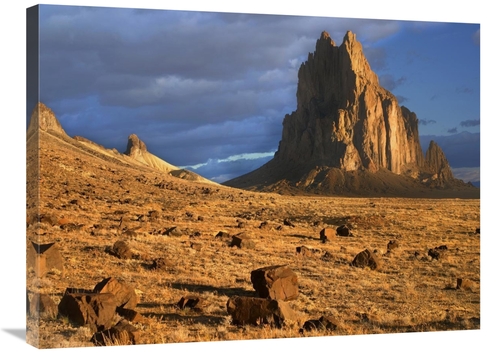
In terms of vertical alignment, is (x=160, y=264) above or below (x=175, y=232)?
below

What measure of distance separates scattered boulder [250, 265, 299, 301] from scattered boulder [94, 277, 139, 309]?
3.06 m

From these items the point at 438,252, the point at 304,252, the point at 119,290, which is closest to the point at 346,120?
the point at 304,252

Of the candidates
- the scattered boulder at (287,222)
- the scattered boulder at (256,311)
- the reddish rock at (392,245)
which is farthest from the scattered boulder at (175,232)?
the reddish rock at (392,245)

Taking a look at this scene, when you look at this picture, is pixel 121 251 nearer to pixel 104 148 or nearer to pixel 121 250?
pixel 121 250

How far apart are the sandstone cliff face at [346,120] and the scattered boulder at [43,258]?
20.9ft

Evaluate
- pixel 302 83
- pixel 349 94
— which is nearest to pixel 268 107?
pixel 302 83

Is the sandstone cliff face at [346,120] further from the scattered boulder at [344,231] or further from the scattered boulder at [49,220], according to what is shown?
the scattered boulder at [49,220]

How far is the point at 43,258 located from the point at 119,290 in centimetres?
177

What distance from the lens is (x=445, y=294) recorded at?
2280 centimetres

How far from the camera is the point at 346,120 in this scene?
24.8 metres

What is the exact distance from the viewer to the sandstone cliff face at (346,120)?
22500mm

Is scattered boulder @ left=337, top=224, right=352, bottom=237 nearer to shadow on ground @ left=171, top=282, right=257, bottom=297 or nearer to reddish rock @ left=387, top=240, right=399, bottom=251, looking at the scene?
reddish rock @ left=387, top=240, right=399, bottom=251

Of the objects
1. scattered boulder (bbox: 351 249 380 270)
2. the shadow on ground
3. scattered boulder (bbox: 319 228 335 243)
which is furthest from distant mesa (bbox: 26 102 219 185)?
scattered boulder (bbox: 319 228 335 243)

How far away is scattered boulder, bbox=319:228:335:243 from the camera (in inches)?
1005
